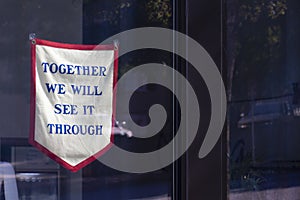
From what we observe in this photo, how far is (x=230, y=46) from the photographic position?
3549 mm

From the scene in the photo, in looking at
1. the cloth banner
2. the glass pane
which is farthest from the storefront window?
the glass pane

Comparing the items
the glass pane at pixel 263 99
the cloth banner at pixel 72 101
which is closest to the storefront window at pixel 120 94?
the cloth banner at pixel 72 101

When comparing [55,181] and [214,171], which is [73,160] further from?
[214,171]

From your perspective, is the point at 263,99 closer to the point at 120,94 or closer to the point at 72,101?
the point at 120,94

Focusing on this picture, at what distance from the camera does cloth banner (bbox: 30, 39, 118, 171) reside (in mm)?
2951

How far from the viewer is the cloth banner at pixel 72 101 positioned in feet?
9.68

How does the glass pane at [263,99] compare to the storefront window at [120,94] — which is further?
the glass pane at [263,99]

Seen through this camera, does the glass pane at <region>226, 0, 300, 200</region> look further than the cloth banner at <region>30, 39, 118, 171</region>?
Yes

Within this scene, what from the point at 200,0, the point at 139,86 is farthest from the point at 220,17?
the point at 139,86

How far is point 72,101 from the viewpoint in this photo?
9.85ft

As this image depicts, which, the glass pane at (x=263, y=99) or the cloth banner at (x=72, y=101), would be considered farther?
the glass pane at (x=263, y=99)

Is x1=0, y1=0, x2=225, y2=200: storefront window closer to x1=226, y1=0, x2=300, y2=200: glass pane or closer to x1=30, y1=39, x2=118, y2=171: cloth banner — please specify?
x1=30, y1=39, x2=118, y2=171: cloth banner

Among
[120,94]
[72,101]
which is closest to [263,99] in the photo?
[120,94]

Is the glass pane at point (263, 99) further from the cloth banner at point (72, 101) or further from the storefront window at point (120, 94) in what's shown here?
the cloth banner at point (72, 101)
